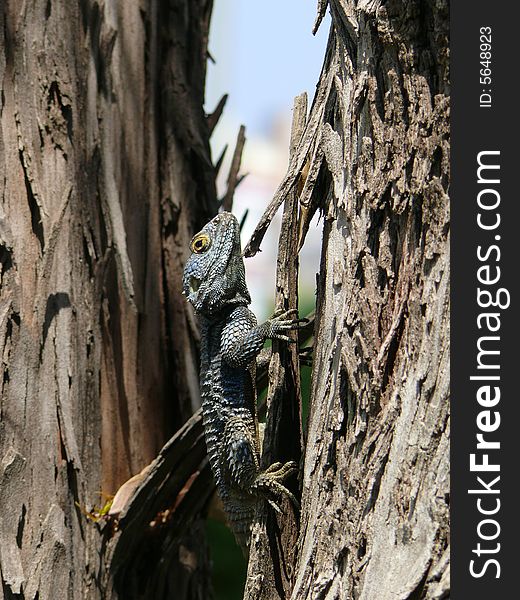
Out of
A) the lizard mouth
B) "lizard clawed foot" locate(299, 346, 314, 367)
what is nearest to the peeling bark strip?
"lizard clawed foot" locate(299, 346, 314, 367)

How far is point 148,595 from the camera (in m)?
3.33

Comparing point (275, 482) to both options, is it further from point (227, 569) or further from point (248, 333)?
point (227, 569)

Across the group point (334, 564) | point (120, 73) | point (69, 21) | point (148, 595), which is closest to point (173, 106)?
point (120, 73)

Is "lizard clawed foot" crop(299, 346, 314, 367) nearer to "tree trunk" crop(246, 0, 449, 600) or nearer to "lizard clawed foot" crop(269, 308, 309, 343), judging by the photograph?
"lizard clawed foot" crop(269, 308, 309, 343)

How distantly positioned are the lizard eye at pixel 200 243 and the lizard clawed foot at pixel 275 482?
803 millimetres

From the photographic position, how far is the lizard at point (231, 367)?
8.66 ft

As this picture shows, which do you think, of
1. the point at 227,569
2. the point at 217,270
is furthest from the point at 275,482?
the point at 227,569

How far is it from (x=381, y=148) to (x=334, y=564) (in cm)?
97

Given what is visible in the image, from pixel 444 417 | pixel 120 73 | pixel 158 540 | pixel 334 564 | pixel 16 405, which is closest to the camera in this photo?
pixel 444 417

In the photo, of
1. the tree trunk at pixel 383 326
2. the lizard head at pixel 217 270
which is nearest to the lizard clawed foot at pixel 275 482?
the tree trunk at pixel 383 326

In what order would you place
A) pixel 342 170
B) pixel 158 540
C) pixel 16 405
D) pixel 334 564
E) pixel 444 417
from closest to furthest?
pixel 444 417
pixel 334 564
pixel 342 170
pixel 16 405
pixel 158 540

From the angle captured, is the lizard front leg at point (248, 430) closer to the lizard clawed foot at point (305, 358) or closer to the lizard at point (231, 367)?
the lizard at point (231, 367)

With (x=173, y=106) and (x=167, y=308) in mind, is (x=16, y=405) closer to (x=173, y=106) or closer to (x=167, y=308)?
(x=167, y=308)

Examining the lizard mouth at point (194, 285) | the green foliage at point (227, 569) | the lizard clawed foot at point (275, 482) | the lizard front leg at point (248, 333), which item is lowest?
the green foliage at point (227, 569)
